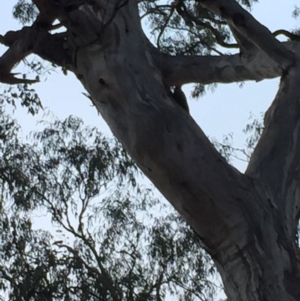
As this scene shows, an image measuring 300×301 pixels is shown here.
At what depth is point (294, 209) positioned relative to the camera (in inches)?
127

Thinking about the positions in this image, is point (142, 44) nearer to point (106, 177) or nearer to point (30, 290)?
point (30, 290)

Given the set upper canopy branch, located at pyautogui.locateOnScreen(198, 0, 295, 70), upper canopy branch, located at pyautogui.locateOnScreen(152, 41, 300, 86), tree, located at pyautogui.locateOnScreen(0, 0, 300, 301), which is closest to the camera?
tree, located at pyautogui.locateOnScreen(0, 0, 300, 301)

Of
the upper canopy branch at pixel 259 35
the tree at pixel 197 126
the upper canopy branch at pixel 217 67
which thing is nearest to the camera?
the tree at pixel 197 126

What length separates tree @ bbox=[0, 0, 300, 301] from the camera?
3.02 metres

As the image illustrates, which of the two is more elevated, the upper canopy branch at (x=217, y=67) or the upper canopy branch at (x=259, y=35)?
the upper canopy branch at (x=217, y=67)

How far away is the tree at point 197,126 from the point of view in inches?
119

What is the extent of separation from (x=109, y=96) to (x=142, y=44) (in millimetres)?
363

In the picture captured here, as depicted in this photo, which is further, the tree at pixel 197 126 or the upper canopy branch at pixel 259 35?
the upper canopy branch at pixel 259 35

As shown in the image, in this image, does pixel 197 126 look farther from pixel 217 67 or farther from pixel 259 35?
pixel 217 67

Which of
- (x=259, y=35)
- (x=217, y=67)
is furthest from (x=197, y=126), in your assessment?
(x=217, y=67)

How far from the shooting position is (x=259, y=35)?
3590mm

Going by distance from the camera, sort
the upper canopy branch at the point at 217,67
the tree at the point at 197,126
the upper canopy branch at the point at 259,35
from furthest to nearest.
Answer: the upper canopy branch at the point at 217,67 → the upper canopy branch at the point at 259,35 → the tree at the point at 197,126

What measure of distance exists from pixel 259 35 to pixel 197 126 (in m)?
0.56

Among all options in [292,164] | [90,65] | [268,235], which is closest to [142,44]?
[90,65]
